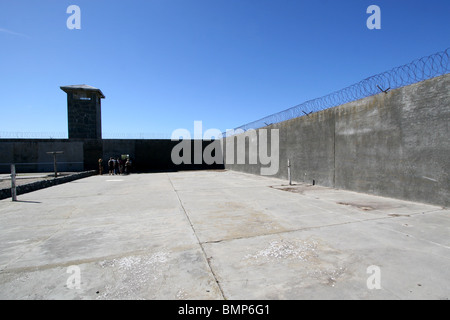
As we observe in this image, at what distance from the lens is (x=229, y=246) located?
113 inches

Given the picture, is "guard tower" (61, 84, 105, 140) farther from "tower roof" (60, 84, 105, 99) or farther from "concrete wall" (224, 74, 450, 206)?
"concrete wall" (224, 74, 450, 206)

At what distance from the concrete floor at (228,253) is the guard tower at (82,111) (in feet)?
58.4

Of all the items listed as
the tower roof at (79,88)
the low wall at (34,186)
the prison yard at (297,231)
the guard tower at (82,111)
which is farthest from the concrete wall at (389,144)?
the tower roof at (79,88)

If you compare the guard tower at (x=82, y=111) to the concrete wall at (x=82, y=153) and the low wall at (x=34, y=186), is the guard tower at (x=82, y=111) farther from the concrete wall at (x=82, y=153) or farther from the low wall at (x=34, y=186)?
the low wall at (x=34, y=186)

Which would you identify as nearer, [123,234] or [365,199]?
[123,234]

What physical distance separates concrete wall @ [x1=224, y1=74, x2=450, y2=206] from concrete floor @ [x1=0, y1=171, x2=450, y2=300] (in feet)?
2.48

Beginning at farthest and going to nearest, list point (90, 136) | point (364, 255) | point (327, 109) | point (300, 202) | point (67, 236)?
point (90, 136), point (327, 109), point (300, 202), point (67, 236), point (364, 255)

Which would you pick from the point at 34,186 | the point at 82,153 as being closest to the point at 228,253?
the point at 34,186

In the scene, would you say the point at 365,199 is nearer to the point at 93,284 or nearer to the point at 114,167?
the point at 93,284

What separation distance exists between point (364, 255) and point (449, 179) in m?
3.72

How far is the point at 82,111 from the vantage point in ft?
66.1

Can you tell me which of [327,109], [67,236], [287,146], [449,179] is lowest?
[67,236]

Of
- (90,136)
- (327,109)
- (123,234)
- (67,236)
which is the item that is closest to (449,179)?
(327,109)

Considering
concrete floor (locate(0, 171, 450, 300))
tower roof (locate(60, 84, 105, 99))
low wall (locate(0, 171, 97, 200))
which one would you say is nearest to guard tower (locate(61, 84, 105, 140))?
tower roof (locate(60, 84, 105, 99))
